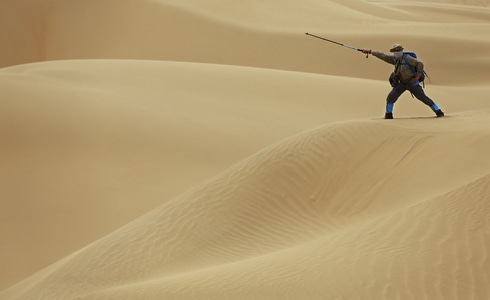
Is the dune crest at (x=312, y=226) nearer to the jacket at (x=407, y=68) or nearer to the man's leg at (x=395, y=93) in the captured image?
the man's leg at (x=395, y=93)

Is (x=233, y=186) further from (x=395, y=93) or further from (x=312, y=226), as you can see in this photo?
Result: (x=395, y=93)

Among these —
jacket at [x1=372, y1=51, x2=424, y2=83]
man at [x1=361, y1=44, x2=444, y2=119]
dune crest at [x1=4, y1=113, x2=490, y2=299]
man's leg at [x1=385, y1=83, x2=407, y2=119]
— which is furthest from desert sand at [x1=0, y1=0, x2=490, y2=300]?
jacket at [x1=372, y1=51, x2=424, y2=83]

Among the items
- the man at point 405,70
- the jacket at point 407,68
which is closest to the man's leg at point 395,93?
the man at point 405,70

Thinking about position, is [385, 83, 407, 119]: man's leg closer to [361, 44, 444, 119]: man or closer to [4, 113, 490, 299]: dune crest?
[361, 44, 444, 119]: man

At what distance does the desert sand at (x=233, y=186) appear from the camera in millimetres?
5734

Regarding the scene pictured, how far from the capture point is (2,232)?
9.51 metres

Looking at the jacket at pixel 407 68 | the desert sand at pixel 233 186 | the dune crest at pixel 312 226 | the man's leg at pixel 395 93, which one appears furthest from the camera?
the man's leg at pixel 395 93

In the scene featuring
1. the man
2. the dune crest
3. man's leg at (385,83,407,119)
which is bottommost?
the dune crest

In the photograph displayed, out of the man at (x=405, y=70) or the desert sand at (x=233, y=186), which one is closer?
the desert sand at (x=233, y=186)

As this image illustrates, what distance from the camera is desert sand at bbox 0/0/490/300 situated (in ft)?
18.8

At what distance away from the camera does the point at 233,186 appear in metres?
8.64

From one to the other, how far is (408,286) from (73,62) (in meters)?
13.6

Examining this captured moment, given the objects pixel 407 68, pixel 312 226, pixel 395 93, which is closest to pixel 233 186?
pixel 312 226

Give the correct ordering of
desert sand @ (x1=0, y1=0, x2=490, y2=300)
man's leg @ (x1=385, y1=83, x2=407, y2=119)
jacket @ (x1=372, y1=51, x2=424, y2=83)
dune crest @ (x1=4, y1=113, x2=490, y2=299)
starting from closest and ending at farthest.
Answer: dune crest @ (x1=4, y1=113, x2=490, y2=299) < desert sand @ (x1=0, y1=0, x2=490, y2=300) < jacket @ (x1=372, y1=51, x2=424, y2=83) < man's leg @ (x1=385, y1=83, x2=407, y2=119)
